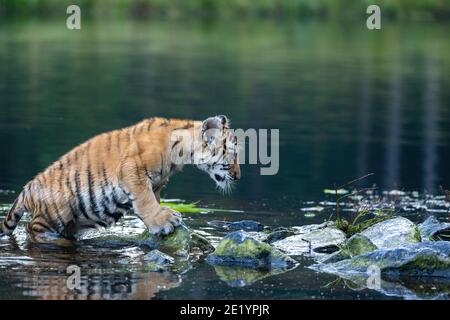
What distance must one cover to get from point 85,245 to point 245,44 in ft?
122

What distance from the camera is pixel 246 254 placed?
11.2 meters

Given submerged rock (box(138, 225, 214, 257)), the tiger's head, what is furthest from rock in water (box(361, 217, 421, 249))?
submerged rock (box(138, 225, 214, 257))

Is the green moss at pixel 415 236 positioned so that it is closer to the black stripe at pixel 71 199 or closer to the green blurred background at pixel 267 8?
the black stripe at pixel 71 199

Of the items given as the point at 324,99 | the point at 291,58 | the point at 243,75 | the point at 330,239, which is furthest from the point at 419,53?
the point at 330,239

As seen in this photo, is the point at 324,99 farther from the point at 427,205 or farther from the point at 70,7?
the point at 70,7

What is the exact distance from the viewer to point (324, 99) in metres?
30.7

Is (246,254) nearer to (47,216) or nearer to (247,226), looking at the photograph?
(247,226)

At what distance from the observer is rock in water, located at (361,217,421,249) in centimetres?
1172

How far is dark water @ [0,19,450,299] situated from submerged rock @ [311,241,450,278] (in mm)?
359

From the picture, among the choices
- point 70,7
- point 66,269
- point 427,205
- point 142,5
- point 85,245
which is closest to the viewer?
point 66,269

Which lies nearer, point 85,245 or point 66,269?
point 66,269

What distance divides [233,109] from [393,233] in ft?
52.1

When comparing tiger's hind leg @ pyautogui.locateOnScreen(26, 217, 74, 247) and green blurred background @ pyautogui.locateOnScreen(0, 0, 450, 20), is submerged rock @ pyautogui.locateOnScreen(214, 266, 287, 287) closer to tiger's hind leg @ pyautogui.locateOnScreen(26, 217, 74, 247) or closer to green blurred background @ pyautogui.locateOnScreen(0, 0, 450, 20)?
tiger's hind leg @ pyautogui.locateOnScreen(26, 217, 74, 247)

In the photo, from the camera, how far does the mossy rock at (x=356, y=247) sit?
11.3 m
